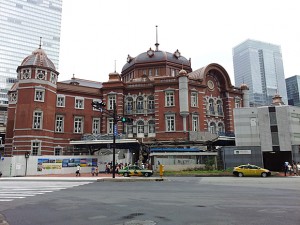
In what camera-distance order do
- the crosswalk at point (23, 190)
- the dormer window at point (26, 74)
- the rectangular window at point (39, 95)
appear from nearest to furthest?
the crosswalk at point (23, 190)
the rectangular window at point (39, 95)
the dormer window at point (26, 74)

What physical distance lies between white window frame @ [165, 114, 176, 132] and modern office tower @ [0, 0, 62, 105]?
91.1 metres

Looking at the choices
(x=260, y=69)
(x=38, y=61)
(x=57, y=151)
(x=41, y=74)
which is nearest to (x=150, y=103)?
(x=57, y=151)

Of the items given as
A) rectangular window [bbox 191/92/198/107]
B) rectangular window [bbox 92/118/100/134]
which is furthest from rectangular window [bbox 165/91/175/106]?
rectangular window [bbox 92/118/100/134]

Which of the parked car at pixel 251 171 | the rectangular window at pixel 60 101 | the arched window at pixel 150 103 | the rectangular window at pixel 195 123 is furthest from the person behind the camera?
the arched window at pixel 150 103

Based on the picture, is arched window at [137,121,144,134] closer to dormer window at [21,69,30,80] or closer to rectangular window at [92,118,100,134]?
rectangular window at [92,118,100,134]

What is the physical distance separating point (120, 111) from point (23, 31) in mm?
94875

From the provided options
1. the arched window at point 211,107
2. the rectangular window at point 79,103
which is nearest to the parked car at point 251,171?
the arched window at point 211,107

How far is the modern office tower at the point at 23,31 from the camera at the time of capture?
356ft

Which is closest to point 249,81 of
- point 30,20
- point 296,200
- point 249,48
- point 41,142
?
point 249,48

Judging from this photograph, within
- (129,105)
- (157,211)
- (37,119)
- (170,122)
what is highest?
(129,105)

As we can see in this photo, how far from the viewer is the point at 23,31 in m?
114

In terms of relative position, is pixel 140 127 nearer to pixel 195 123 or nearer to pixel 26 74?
pixel 195 123

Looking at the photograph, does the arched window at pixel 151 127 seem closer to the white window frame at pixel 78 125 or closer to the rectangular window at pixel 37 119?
the white window frame at pixel 78 125

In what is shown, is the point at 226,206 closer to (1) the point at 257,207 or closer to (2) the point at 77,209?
(1) the point at 257,207
